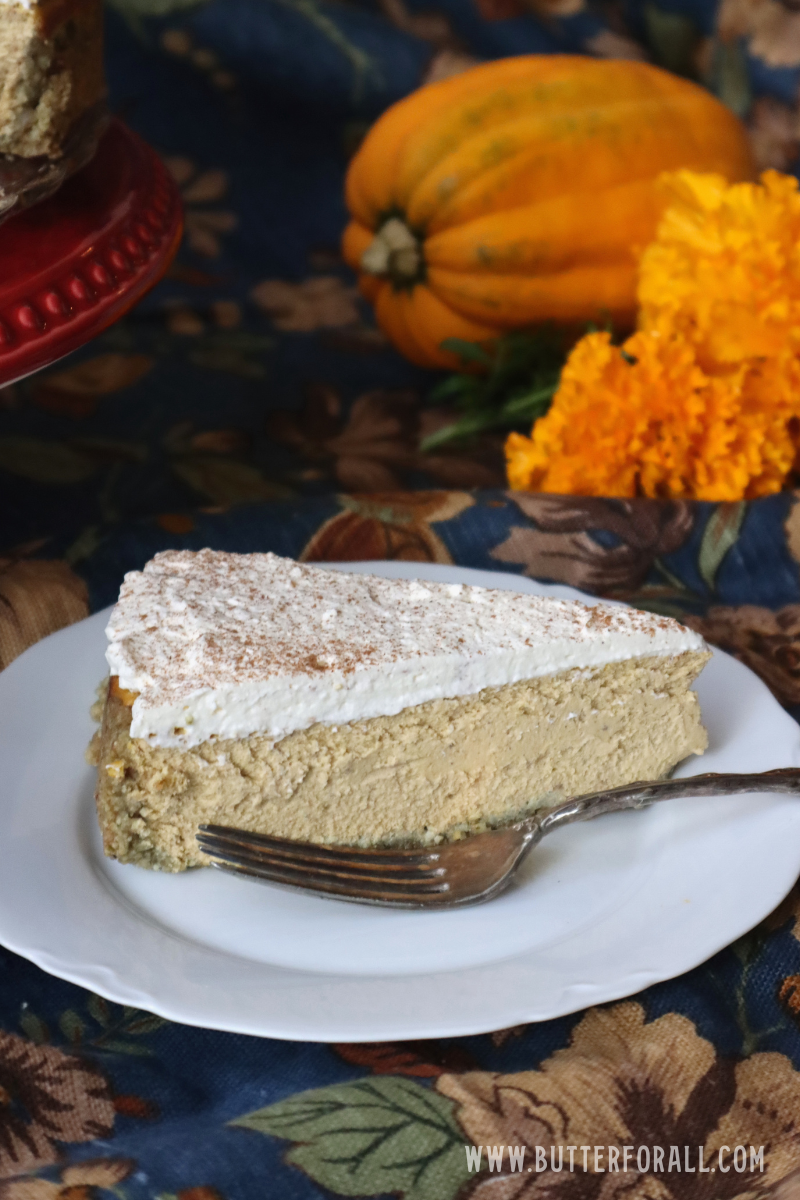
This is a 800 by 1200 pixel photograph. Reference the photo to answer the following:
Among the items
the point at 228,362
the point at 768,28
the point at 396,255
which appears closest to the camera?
the point at 396,255

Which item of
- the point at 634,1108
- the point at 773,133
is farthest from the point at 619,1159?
the point at 773,133

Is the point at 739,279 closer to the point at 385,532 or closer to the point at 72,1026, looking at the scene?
the point at 385,532

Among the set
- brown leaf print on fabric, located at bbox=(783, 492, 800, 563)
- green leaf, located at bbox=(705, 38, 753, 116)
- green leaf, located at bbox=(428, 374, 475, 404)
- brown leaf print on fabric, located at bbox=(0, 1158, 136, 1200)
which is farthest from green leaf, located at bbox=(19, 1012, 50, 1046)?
green leaf, located at bbox=(705, 38, 753, 116)

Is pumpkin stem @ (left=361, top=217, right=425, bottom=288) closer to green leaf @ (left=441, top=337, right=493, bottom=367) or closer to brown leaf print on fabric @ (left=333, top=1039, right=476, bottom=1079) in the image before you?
green leaf @ (left=441, top=337, right=493, bottom=367)

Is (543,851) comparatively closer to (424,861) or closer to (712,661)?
(424,861)

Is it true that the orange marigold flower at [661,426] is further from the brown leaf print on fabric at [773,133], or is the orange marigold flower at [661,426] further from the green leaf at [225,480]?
the brown leaf print on fabric at [773,133]

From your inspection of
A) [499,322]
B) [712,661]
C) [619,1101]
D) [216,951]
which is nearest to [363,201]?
[499,322]
